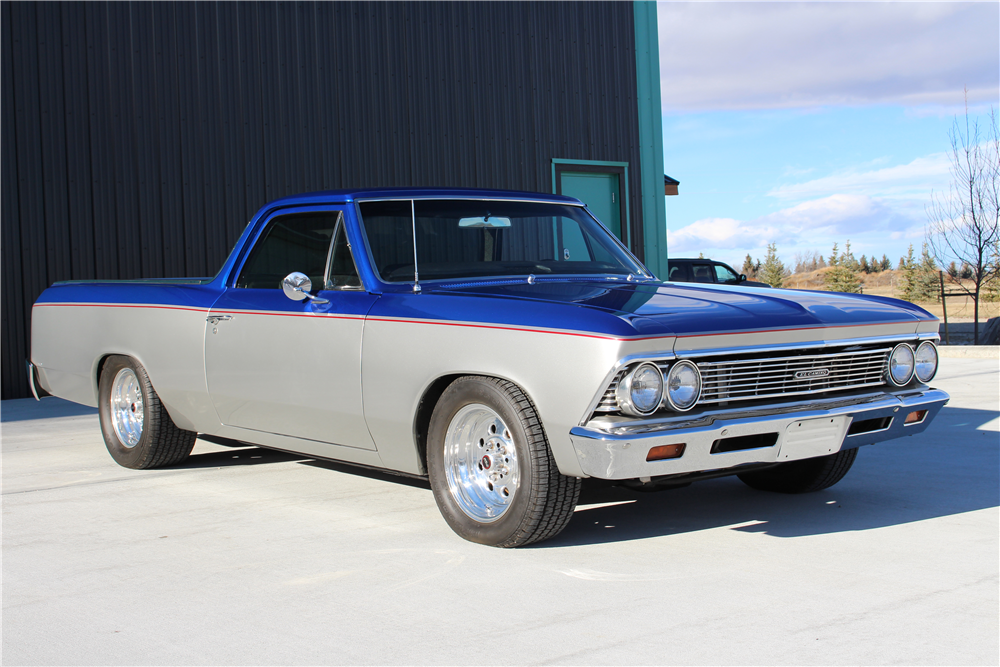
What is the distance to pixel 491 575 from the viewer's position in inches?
151

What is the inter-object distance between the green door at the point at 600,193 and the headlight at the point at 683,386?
1093 centimetres

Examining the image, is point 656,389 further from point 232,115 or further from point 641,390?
point 232,115

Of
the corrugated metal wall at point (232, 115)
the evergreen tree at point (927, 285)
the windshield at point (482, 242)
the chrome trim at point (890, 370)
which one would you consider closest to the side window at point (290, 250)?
the windshield at point (482, 242)

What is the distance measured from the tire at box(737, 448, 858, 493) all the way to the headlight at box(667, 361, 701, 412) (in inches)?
51.8

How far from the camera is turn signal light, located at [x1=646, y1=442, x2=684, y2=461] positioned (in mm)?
3775

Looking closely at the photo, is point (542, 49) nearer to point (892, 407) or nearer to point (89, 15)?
point (89, 15)

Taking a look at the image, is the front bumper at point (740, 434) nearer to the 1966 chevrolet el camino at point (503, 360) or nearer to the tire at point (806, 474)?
the 1966 chevrolet el camino at point (503, 360)

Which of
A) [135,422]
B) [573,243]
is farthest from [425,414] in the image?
[135,422]

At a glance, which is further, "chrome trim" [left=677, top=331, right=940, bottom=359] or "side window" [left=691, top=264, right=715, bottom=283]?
"side window" [left=691, top=264, right=715, bottom=283]

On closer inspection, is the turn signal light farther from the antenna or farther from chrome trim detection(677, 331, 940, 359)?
the antenna

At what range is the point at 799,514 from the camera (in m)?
4.80

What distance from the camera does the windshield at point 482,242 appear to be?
5.00 meters

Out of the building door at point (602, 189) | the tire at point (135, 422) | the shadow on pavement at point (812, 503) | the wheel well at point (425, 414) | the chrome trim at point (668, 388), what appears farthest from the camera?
the building door at point (602, 189)

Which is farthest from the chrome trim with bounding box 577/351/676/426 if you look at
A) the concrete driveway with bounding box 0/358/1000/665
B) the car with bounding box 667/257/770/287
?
the car with bounding box 667/257/770/287
